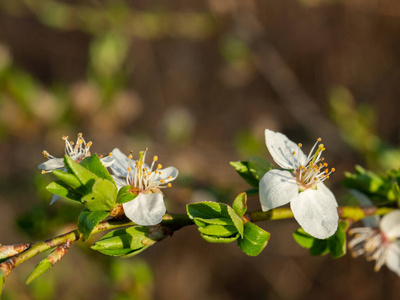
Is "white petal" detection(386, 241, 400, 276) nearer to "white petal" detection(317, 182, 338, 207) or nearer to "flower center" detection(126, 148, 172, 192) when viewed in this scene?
"white petal" detection(317, 182, 338, 207)

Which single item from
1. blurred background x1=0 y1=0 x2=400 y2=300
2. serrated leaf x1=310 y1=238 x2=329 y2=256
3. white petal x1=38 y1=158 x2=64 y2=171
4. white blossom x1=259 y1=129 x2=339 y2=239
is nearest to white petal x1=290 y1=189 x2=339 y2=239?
white blossom x1=259 y1=129 x2=339 y2=239

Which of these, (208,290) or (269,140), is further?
(208,290)

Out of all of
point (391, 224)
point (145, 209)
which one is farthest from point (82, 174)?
point (391, 224)

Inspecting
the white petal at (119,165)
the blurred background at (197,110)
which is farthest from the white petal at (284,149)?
the blurred background at (197,110)

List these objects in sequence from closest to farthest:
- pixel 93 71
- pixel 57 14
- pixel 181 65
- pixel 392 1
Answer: pixel 93 71, pixel 57 14, pixel 392 1, pixel 181 65

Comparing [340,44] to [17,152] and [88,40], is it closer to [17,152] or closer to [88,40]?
[88,40]

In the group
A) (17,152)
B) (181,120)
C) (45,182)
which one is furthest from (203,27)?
(45,182)

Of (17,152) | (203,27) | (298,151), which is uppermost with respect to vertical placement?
(298,151)
